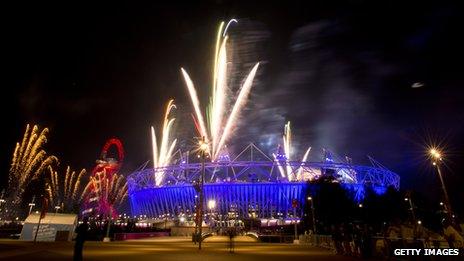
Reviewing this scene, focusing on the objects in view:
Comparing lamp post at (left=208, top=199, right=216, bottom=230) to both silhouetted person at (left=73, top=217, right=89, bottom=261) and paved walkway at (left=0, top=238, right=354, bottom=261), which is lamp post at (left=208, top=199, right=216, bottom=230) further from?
silhouetted person at (left=73, top=217, right=89, bottom=261)

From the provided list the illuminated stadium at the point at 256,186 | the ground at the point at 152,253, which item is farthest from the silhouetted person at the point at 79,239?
the illuminated stadium at the point at 256,186

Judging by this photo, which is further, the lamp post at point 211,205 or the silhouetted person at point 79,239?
the lamp post at point 211,205

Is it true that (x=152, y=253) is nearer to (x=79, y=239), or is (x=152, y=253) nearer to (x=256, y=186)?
(x=79, y=239)

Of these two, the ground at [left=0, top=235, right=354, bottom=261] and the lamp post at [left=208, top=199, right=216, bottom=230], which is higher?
the lamp post at [left=208, top=199, right=216, bottom=230]

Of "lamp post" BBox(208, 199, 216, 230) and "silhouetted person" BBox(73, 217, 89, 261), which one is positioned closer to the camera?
"silhouetted person" BBox(73, 217, 89, 261)

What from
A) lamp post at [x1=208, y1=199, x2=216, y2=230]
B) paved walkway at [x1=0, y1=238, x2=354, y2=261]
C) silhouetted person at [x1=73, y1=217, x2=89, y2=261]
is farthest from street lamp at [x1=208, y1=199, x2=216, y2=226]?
silhouetted person at [x1=73, y1=217, x2=89, y2=261]

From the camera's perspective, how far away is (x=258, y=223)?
94.0 meters

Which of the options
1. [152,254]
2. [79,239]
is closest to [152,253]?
[152,254]

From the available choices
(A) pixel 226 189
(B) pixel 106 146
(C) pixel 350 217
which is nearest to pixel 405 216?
(C) pixel 350 217

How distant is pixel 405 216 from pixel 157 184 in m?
69.6

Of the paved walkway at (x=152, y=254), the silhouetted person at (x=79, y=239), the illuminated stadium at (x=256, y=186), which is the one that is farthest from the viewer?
the illuminated stadium at (x=256, y=186)

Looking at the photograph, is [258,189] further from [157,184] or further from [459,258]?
[459,258]

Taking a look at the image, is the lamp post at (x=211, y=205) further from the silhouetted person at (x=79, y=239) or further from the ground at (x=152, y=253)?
the silhouetted person at (x=79, y=239)

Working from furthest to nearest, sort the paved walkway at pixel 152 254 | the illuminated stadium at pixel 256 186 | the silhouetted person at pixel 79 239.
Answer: the illuminated stadium at pixel 256 186
the paved walkway at pixel 152 254
the silhouetted person at pixel 79 239
